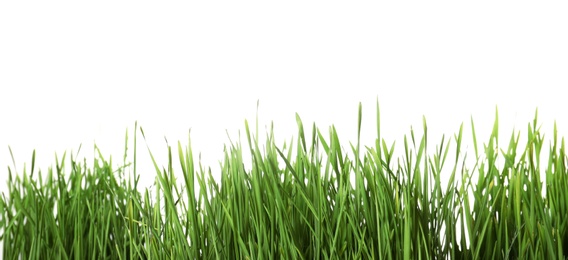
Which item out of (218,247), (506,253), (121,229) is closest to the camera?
(506,253)

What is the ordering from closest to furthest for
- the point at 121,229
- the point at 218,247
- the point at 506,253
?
the point at 506,253 < the point at 218,247 < the point at 121,229

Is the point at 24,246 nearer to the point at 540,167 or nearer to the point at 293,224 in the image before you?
the point at 293,224

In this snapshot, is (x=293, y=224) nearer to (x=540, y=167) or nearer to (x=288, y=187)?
(x=288, y=187)

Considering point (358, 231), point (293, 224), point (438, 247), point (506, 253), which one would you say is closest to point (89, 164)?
point (293, 224)

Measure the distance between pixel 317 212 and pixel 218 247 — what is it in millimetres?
192

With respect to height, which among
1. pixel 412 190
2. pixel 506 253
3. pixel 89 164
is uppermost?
pixel 89 164

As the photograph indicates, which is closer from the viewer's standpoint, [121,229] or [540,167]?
[540,167]

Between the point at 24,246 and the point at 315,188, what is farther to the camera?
the point at 24,246

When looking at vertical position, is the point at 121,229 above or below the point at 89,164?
below

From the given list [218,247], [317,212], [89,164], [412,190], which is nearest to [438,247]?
[412,190]

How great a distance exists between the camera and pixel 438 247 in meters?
1.15

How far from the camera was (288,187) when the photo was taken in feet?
4.16

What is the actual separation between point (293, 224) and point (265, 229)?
6 cm

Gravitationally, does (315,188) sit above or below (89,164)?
below
